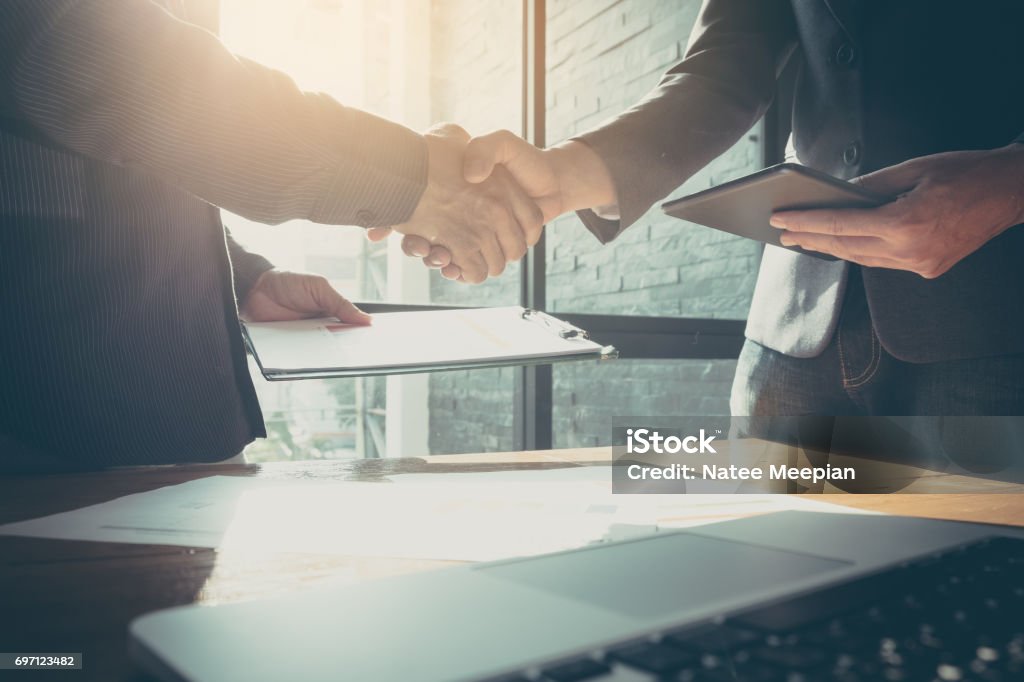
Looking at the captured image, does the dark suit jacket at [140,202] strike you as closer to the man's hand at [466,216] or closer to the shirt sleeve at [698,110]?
the man's hand at [466,216]

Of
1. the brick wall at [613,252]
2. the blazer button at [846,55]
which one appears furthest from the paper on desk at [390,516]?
the brick wall at [613,252]

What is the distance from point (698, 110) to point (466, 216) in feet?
1.41

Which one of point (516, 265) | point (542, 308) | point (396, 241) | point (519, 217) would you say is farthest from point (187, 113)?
point (396, 241)

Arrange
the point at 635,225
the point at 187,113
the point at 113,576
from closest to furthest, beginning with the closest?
the point at 113,576 < the point at 187,113 < the point at 635,225

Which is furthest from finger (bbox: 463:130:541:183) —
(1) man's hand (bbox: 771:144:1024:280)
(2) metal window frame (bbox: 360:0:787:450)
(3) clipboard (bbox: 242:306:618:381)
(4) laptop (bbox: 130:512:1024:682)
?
(2) metal window frame (bbox: 360:0:787:450)

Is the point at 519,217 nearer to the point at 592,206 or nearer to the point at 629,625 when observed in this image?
the point at 592,206

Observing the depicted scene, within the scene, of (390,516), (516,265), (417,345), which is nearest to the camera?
(390,516)

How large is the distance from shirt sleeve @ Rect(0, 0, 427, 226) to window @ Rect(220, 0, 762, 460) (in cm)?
155

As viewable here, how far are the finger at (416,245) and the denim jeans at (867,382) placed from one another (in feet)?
1.93

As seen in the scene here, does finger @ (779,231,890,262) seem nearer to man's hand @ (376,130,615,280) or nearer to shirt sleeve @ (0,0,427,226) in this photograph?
man's hand @ (376,130,615,280)

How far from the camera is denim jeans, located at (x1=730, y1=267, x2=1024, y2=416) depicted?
3.23 ft

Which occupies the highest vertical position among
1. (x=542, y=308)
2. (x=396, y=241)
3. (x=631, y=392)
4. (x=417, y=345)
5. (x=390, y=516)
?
(x=396, y=241)

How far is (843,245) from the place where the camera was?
0.88 metres

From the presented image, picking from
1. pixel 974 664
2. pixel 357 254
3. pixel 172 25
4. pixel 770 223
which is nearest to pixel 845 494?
pixel 770 223
